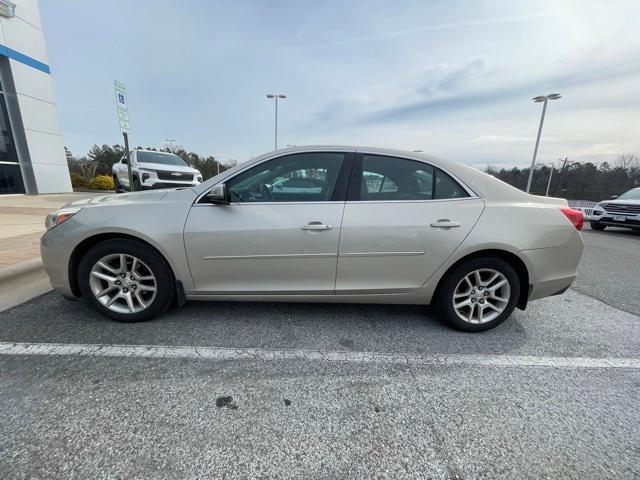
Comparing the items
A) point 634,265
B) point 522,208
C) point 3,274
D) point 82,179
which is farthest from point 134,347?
point 82,179

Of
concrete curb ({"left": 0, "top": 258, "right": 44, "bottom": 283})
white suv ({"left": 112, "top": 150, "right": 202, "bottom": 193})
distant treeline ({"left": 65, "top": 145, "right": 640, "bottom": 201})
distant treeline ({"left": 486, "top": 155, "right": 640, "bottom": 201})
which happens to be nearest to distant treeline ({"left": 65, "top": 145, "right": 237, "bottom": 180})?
distant treeline ({"left": 65, "top": 145, "right": 640, "bottom": 201})

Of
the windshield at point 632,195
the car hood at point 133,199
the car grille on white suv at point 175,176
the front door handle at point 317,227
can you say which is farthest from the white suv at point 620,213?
the car grille on white suv at point 175,176

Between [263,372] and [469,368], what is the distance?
1.49 metres

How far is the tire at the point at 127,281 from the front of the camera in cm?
259

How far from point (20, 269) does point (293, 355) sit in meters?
3.63

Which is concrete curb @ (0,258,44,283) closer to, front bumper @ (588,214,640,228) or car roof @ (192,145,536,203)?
car roof @ (192,145,536,203)

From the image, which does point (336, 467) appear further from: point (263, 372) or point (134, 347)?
point (134, 347)

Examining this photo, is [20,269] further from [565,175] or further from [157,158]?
[565,175]

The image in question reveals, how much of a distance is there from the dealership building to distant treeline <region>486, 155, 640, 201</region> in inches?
1242

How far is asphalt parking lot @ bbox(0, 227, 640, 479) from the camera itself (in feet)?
4.95

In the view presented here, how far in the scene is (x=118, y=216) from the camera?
101 inches

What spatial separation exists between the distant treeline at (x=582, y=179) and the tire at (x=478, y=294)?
101 ft

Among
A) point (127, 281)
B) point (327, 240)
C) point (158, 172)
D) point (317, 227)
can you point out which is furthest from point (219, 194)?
point (158, 172)

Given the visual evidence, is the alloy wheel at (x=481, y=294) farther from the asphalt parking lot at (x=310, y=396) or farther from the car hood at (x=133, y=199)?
the car hood at (x=133, y=199)
